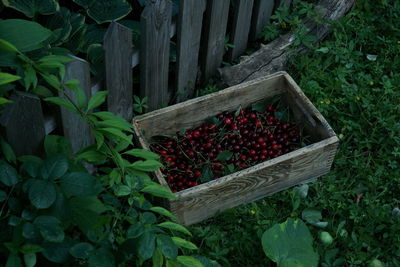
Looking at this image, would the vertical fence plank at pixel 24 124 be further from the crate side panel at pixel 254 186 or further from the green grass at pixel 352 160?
the green grass at pixel 352 160

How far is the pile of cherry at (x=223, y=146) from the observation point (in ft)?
10.3

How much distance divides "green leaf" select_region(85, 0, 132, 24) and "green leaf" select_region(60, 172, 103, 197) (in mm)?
996

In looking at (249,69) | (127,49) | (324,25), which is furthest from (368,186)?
(127,49)

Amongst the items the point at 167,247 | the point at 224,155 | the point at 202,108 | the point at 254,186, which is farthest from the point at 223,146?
the point at 167,247

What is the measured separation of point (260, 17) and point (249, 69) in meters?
0.44

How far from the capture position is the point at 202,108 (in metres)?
3.29

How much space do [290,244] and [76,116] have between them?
1.21m

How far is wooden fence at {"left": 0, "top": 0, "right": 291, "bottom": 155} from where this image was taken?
2.34 metres

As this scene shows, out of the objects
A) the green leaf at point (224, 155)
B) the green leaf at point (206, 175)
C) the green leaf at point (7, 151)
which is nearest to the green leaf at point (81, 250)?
the green leaf at point (7, 151)

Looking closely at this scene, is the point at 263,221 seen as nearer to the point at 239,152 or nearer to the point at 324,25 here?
the point at 239,152

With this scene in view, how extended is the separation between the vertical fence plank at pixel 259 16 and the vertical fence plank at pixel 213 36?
360 millimetres

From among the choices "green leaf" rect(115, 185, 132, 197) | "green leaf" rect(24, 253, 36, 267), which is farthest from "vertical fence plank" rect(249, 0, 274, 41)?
"green leaf" rect(24, 253, 36, 267)

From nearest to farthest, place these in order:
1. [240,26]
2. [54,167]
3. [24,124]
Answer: [54,167], [24,124], [240,26]

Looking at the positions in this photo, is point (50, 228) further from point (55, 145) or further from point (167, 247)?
point (55, 145)
